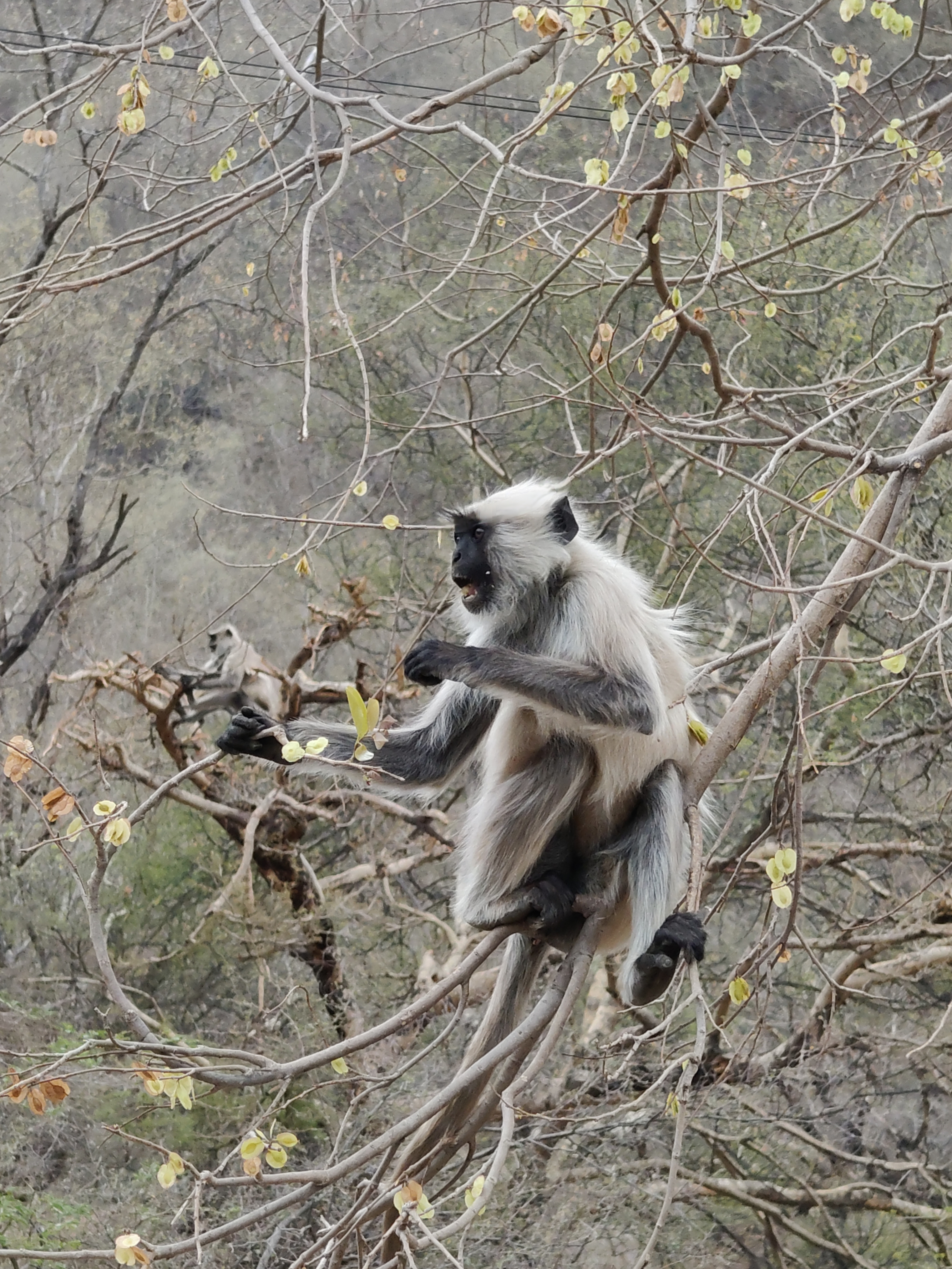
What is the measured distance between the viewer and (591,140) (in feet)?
32.6

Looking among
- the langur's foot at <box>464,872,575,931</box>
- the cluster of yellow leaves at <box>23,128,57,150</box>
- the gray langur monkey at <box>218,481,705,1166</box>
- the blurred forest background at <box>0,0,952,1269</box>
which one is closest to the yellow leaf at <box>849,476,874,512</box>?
the blurred forest background at <box>0,0,952,1269</box>

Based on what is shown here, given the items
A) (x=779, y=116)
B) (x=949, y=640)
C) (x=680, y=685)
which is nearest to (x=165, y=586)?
(x=779, y=116)

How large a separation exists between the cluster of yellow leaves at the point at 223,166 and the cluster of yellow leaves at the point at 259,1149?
7.12 ft

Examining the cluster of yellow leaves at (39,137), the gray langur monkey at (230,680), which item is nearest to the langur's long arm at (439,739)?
the cluster of yellow leaves at (39,137)

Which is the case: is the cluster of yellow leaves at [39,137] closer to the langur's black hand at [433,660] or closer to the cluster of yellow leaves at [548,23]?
the cluster of yellow leaves at [548,23]

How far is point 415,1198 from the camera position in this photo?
83.9 inches

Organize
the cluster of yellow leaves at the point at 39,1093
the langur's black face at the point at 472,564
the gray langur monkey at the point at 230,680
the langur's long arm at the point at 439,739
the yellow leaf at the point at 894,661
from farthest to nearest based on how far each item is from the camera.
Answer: the gray langur monkey at the point at 230,680
the langur's long arm at the point at 439,739
the langur's black face at the point at 472,564
the cluster of yellow leaves at the point at 39,1093
the yellow leaf at the point at 894,661

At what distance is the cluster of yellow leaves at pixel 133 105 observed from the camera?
277 cm

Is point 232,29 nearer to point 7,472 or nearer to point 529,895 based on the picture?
point 7,472

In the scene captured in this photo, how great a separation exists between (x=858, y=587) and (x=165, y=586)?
8.66m

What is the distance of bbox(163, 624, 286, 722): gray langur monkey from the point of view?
19.0ft

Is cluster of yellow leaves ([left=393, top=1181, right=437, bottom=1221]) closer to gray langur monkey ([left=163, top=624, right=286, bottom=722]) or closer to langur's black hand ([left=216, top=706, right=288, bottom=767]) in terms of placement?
langur's black hand ([left=216, top=706, right=288, bottom=767])

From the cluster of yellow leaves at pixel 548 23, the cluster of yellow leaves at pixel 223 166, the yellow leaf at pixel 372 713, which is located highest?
the cluster of yellow leaves at pixel 223 166

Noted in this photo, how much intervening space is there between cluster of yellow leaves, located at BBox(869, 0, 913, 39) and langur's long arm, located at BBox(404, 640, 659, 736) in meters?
1.55
